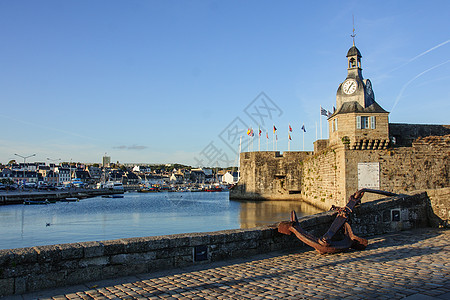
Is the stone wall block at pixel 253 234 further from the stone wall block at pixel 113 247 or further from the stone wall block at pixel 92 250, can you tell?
the stone wall block at pixel 92 250

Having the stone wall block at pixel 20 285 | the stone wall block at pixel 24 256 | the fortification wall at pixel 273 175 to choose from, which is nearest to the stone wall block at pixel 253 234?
the stone wall block at pixel 24 256

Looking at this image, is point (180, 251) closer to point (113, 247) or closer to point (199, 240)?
point (199, 240)

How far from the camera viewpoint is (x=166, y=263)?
5.88 meters

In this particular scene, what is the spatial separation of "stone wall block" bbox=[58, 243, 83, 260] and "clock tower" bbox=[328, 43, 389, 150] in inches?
810

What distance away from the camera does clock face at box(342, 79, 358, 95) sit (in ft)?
79.5

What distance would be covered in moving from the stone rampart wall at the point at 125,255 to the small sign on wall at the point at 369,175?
52.3 ft

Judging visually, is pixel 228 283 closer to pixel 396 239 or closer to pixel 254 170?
pixel 396 239

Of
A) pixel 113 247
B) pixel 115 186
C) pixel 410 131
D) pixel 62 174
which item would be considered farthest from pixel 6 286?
pixel 62 174

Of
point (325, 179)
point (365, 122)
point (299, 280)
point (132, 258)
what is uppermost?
point (365, 122)

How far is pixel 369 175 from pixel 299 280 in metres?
19.8

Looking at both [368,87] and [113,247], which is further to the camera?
[368,87]

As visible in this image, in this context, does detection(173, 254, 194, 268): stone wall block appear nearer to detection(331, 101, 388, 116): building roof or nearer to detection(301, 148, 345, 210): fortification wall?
detection(301, 148, 345, 210): fortification wall

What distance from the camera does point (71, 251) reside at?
16.7ft

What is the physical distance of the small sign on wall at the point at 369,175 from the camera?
23031 mm
